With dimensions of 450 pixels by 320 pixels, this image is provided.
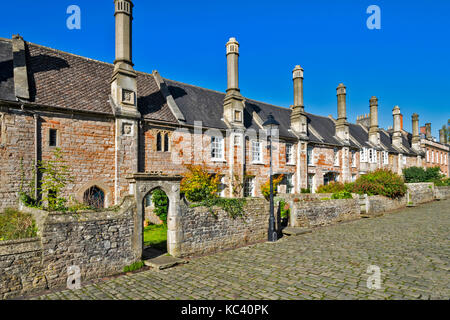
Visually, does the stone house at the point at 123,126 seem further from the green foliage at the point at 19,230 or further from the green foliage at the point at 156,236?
the green foliage at the point at 19,230

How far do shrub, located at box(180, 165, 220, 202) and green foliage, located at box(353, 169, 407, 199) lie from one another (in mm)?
12235

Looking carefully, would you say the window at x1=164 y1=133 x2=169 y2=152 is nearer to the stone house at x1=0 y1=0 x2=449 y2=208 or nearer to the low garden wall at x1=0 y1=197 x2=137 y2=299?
the stone house at x1=0 y1=0 x2=449 y2=208

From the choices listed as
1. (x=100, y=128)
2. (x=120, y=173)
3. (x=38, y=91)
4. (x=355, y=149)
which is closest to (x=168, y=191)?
(x=120, y=173)

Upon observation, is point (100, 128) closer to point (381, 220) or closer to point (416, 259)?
point (416, 259)

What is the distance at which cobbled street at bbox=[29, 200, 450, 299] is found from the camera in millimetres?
6859

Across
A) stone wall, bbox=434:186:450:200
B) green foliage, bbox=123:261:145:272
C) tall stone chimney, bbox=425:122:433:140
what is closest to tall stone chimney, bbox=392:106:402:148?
stone wall, bbox=434:186:450:200

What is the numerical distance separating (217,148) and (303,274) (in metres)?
13.4

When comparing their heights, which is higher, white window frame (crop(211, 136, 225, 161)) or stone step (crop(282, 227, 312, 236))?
white window frame (crop(211, 136, 225, 161))

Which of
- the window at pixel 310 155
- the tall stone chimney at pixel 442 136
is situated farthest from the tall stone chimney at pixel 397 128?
the window at pixel 310 155

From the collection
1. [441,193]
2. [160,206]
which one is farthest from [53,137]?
[441,193]

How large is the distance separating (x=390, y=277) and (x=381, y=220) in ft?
38.9

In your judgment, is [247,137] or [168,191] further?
[247,137]

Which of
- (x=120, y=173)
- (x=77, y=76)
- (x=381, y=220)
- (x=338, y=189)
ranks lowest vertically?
(x=381, y=220)
